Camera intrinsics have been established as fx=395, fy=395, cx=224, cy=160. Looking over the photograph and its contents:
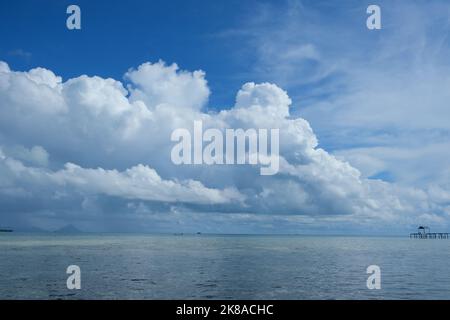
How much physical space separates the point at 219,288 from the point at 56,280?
22497mm

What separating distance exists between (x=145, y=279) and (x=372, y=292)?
2908 centimetres

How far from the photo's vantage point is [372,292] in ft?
149
